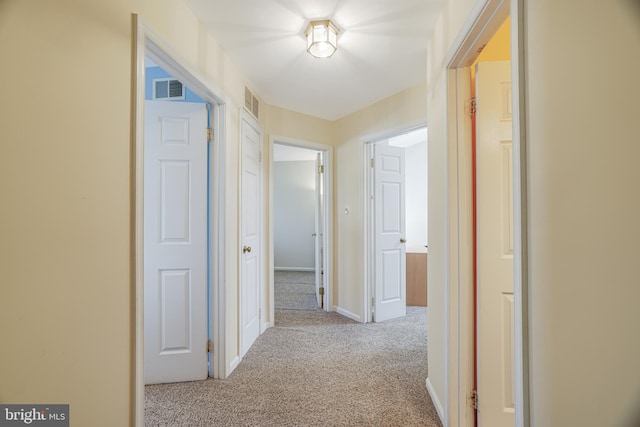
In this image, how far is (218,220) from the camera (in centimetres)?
214

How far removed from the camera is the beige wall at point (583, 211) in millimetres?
546

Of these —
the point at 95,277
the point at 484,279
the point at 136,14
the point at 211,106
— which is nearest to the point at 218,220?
the point at 211,106

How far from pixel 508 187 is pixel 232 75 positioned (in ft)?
7.01

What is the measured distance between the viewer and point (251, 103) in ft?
8.85

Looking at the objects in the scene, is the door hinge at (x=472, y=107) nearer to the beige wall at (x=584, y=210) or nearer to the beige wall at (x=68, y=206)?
the beige wall at (x=584, y=210)

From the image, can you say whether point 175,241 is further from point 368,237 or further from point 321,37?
point 368,237

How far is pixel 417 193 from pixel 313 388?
165 inches

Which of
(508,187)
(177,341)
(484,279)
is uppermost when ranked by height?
(508,187)

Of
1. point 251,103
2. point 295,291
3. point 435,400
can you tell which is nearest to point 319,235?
point 295,291

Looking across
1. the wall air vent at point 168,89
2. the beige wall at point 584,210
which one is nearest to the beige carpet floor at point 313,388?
the beige wall at point 584,210

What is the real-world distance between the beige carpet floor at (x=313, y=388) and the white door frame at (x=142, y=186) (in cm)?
28

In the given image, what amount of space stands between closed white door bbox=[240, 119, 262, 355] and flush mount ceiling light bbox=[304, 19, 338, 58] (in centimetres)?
96

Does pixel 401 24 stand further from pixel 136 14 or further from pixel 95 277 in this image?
pixel 95 277

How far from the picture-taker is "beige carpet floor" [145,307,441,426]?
5.57 ft
